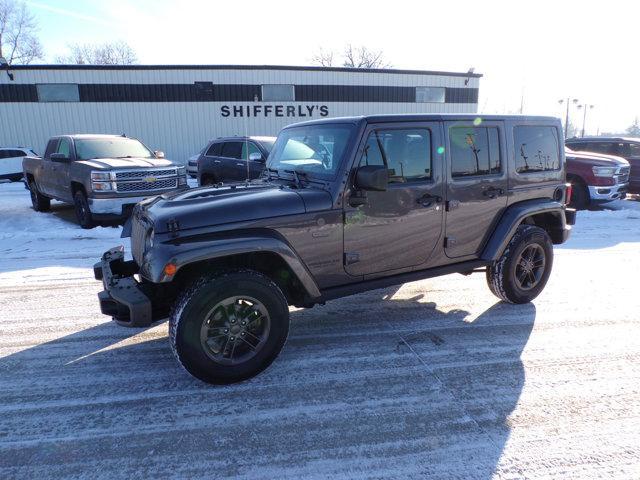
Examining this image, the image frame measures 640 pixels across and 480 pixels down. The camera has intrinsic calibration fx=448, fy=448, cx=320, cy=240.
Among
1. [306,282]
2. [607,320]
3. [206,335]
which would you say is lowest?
[607,320]

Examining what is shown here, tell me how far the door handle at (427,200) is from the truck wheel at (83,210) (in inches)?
277

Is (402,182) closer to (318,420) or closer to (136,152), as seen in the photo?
(318,420)

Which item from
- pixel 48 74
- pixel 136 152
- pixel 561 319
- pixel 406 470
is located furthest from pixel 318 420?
pixel 48 74

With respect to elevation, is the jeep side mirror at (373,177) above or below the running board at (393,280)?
above

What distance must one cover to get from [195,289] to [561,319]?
3545mm

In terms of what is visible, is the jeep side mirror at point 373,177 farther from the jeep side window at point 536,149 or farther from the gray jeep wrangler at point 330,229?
the jeep side window at point 536,149

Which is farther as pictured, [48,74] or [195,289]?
[48,74]

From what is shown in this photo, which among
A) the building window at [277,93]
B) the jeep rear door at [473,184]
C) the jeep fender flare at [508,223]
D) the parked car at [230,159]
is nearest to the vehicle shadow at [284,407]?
the jeep fender flare at [508,223]

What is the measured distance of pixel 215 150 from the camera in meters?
12.3

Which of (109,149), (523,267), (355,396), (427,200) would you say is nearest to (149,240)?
(355,396)

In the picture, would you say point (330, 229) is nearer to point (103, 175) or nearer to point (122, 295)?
point (122, 295)

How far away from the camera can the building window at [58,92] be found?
23047mm

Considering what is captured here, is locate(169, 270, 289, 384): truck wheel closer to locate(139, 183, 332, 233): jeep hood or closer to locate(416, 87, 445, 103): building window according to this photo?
locate(139, 183, 332, 233): jeep hood

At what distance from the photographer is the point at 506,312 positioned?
4.63 metres
